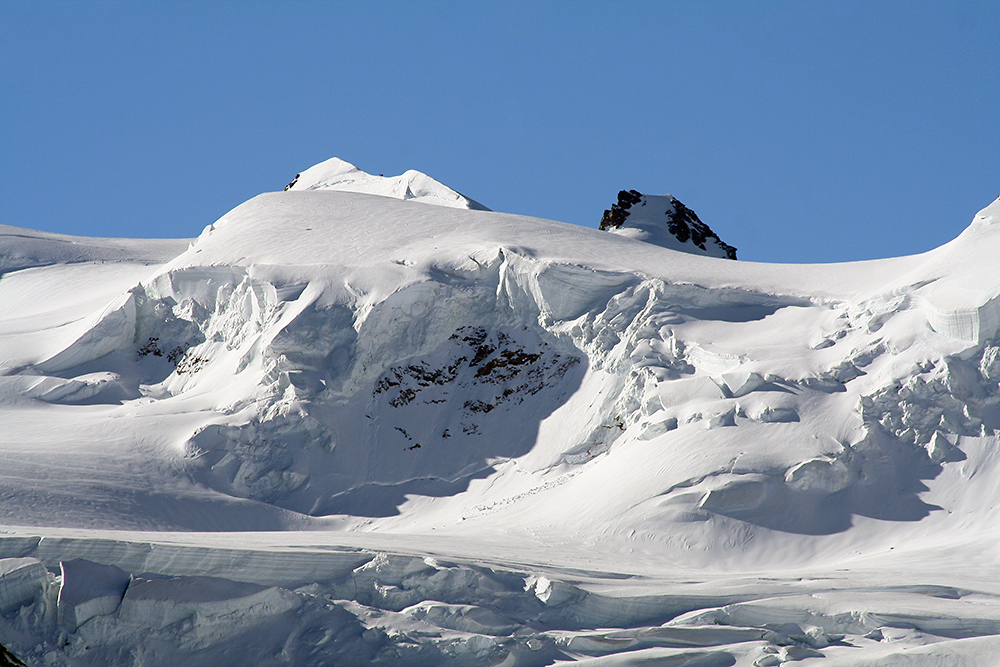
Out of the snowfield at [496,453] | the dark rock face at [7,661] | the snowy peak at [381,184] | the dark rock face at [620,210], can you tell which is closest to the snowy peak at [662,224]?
the dark rock face at [620,210]

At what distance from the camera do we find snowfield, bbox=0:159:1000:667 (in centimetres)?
1444

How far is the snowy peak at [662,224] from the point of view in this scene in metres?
45.2

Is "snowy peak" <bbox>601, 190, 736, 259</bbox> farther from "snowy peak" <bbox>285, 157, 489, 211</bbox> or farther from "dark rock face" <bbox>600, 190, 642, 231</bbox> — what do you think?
"snowy peak" <bbox>285, 157, 489, 211</bbox>

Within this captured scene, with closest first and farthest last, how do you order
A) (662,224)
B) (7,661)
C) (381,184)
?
1. (7,661)
2. (662,224)
3. (381,184)

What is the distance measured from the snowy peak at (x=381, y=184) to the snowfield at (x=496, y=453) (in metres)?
11.2

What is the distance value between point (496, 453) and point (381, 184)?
2677 centimetres

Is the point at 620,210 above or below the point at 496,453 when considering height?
above

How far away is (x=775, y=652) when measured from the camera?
1390cm

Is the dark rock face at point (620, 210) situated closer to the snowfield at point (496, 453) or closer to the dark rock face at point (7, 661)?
the snowfield at point (496, 453)

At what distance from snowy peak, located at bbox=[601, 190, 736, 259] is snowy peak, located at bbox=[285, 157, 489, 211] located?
6.97 meters

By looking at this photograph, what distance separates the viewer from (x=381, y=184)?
48156mm

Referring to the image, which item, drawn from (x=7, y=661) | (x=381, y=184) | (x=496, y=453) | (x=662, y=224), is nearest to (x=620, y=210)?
(x=662, y=224)

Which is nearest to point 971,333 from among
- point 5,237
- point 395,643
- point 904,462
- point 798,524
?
point 904,462

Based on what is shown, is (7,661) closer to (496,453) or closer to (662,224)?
(496,453)
